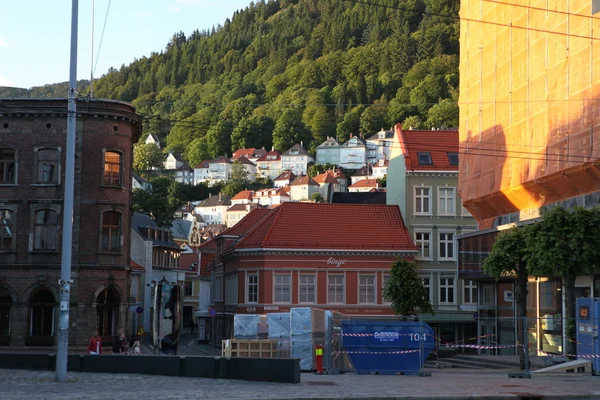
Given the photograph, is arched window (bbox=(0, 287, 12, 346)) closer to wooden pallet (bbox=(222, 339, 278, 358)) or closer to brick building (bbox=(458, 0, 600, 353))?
wooden pallet (bbox=(222, 339, 278, 358))

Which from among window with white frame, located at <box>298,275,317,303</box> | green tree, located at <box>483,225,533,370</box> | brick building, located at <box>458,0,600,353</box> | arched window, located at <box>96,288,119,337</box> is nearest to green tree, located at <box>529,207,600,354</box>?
green tree, located at <box>483,225,533,370</box>

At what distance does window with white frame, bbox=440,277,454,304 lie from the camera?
64.3 meters

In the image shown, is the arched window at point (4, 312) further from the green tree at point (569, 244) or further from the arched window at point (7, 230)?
the green tree at point (569, 244)

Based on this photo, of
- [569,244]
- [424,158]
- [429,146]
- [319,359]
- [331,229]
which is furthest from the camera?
[429,146]

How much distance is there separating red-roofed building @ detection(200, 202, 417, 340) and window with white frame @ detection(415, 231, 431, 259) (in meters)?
1.31

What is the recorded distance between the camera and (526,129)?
158 feet

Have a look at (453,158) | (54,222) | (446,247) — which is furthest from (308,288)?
(54,222)

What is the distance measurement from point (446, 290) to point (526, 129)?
750 inches

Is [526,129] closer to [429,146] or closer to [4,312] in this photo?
[429,146]

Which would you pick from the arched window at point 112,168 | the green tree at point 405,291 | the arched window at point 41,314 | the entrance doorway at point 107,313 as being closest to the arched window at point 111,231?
the arched window at point 112,168

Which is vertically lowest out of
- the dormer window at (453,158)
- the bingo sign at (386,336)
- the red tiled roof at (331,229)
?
the bingo sign at (386,336)

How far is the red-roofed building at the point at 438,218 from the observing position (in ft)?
210

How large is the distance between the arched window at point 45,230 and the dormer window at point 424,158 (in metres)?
27.5

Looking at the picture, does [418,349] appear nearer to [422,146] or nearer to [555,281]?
A: [555,281]
